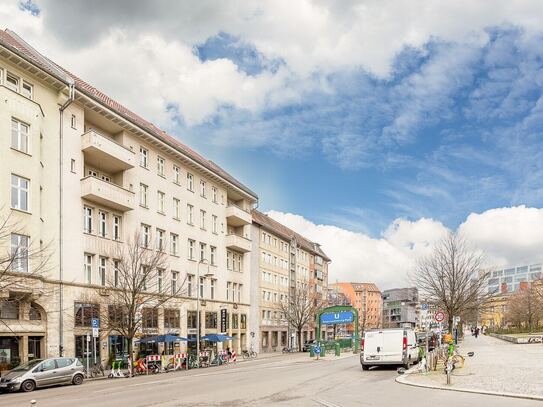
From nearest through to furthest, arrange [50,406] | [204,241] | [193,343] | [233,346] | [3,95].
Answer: [50,406] → [3,95] → [193,343] → [204,241] → [233,346]

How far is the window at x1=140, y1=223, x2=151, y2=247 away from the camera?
4606 centimetres

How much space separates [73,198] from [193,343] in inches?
787

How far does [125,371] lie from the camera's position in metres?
35.1

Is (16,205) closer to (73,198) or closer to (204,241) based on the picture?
(73,198)

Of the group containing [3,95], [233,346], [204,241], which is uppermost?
[3,95]

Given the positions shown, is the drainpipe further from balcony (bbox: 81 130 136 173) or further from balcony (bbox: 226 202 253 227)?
balcony (bbox: 226 202 253 227)

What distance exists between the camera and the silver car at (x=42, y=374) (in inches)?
980

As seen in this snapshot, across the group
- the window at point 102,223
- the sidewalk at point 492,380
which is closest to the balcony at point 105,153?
the window at point 102,223

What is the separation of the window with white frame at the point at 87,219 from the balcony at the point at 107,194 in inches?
28.2

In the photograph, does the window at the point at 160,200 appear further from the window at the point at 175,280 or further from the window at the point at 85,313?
the window at the point at 85,313

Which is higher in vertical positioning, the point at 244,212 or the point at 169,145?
the point at 169,145

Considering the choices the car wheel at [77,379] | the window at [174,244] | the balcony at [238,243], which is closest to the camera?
the car wheel at [77,379]

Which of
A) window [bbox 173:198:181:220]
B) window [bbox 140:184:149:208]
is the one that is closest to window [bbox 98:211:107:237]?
window [bbox 140:184:149:208]

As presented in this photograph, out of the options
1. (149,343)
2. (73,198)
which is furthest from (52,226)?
(149,343)
